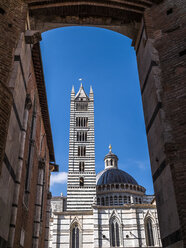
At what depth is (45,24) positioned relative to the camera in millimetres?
8109

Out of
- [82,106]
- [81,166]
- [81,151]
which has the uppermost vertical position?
[82,106]

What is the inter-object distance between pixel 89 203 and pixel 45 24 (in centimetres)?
3675

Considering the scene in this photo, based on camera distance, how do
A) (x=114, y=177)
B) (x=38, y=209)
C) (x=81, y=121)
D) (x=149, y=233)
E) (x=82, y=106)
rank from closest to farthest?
(x=38, y=209)
(x=149, y=233)
(x=81, y=121)
(x=82, y=106)
(x=114, y=177)

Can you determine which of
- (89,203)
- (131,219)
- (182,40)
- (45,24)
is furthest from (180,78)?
(89,203)

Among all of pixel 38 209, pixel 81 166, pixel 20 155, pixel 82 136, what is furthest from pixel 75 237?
pixel 20 155

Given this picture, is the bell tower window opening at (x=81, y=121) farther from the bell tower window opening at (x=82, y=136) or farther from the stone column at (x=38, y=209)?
the stone column at (x=38, y=209)

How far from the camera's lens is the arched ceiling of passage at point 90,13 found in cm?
754

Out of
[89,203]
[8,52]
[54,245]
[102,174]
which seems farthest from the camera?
[102,174]

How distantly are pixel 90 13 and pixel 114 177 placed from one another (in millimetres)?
47543

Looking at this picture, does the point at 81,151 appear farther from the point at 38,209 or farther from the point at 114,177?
the point at 38,209

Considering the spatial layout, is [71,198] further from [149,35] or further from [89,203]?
[149,35]

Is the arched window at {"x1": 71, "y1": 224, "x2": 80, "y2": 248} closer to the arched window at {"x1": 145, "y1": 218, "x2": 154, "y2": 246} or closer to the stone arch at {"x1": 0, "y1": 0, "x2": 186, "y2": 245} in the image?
the arched window at {"x1": 145, "y1": 218, "x2": 154, "y2": 246}

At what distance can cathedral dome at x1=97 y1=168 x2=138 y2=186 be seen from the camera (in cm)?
5228

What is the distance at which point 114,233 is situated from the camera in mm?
34906
